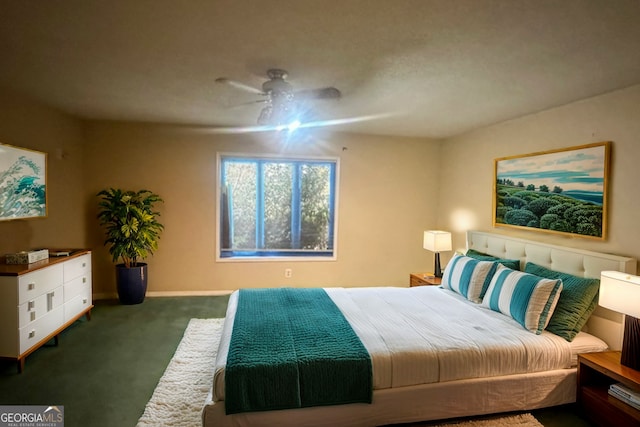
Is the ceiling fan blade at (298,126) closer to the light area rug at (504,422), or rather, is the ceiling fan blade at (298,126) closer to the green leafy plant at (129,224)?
the green leafy plant at (129,224)

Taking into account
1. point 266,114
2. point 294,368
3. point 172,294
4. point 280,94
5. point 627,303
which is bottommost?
point 172,294

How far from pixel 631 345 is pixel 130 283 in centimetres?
490

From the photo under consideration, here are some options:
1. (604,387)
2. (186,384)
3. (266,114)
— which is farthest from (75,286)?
(604,387)

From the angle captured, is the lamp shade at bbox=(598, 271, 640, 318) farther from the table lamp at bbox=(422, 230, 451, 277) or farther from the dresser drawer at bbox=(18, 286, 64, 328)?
the dresser drawer at bbox=(18, 286, 64, 328)

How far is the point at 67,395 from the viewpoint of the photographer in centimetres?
242

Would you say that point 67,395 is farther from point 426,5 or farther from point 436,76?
point 436,76

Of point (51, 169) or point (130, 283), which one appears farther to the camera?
point (130, 283)

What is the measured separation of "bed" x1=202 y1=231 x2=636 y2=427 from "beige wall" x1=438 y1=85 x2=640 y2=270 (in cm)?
30

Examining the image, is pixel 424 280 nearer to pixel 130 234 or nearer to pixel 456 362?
pixel 456 362

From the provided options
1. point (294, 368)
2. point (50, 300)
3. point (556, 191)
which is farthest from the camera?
point (556, 191)

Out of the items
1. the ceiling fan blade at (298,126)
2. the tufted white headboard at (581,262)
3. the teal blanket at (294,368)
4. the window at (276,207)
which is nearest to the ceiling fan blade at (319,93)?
the ceiling fan blade at (298,126)

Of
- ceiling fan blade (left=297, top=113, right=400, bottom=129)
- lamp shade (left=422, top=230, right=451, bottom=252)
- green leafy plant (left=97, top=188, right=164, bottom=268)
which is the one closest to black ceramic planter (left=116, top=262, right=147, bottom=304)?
green leafy plant (left=97, top=188, right=164, bottom=268)

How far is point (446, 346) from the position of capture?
229cm

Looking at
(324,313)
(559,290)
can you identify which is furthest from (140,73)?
(559,290)
